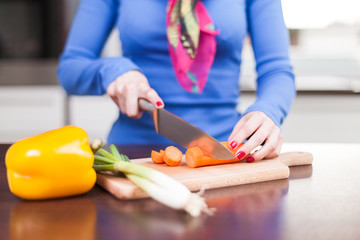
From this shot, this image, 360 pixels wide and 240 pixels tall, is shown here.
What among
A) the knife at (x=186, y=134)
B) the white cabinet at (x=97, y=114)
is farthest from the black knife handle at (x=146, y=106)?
the white cabinet at (x=97, y=114)

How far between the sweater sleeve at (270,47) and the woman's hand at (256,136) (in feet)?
0.68

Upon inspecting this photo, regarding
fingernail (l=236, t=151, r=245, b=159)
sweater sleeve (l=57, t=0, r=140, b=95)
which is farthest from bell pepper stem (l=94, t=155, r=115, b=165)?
sweater sleeve (l=57, t=0, r=140, b=95)

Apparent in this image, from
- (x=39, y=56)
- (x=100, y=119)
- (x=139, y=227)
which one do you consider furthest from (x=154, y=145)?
(x=39, y=56)

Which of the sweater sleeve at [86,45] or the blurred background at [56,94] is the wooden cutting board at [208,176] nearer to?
the sweater sleeve at [86,45]

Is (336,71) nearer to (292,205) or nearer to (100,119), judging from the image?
(100,119)

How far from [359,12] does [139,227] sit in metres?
2.49

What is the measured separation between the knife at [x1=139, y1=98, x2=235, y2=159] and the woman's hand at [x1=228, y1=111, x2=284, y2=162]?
55 millimetres

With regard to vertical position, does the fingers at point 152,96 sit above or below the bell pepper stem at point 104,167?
above

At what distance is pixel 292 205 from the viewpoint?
66 cm

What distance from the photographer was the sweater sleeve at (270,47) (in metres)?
1.23

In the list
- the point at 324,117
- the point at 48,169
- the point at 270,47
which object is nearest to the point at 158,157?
the point at 48,169

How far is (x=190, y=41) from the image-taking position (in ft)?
4.14

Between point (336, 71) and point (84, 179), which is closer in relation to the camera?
point (84, 179)

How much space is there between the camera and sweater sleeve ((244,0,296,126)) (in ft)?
4.03
